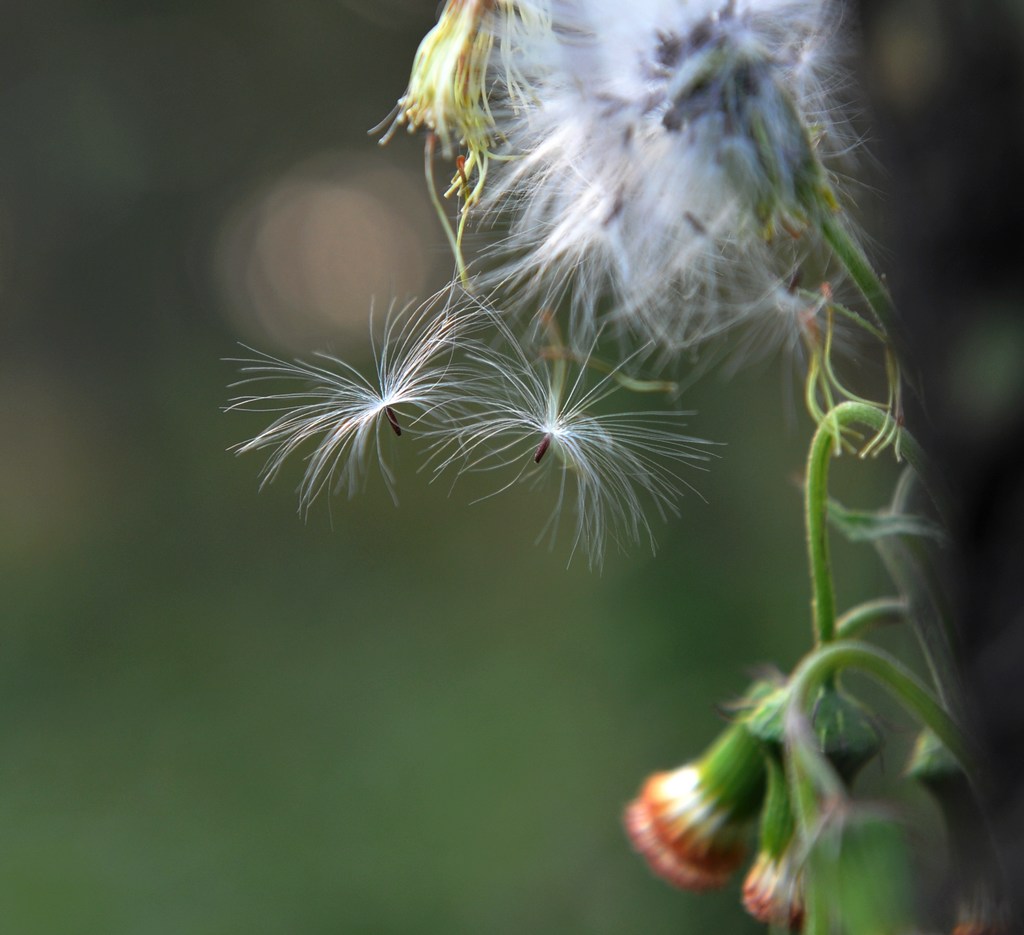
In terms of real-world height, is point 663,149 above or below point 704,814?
above

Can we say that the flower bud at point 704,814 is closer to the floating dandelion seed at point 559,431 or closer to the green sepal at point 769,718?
the green sepal at point 769,718

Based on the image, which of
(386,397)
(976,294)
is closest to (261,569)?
(386,397)

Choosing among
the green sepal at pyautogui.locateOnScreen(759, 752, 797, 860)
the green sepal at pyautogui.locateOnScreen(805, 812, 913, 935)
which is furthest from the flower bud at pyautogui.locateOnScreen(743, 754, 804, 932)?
the green sepal at pyautogui.locateOnScreen(805, 812, 913, 935)

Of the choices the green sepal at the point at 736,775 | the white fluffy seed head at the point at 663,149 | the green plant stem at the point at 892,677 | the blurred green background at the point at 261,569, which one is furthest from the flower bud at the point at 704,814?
the blurred green background at the point at 261,569

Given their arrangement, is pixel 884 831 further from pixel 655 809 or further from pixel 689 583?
pixel 689 583

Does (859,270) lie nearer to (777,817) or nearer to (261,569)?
(777,817)
